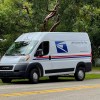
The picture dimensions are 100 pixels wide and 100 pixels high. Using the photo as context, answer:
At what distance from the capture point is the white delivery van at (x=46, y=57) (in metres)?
24.6

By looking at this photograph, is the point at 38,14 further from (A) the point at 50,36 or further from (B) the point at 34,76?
(B) the point at 34,76

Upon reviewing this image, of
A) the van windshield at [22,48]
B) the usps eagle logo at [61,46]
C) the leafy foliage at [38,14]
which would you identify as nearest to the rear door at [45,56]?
the van windshield at [22,48]

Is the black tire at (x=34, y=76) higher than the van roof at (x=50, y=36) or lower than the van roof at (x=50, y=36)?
lower

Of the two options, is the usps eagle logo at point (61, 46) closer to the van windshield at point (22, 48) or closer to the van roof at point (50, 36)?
the van roof at point (50, 36)

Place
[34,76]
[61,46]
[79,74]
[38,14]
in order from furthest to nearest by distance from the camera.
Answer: [38,14], [79,74], [61,46], [34,76]

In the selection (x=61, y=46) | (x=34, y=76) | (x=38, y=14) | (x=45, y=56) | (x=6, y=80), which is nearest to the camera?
(x=34, y=76)

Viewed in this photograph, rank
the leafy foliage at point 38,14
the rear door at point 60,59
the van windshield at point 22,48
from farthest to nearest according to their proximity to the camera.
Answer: the leafy foliage at point 38,14 < the rear door at point 60,59 < the van windshield at point 22,48

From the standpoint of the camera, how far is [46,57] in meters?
25.6

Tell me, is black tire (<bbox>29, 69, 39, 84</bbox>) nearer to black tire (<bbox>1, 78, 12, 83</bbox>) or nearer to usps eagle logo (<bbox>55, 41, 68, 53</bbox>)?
black tire (<bbox>1, 78, 12, 83</bbox>)

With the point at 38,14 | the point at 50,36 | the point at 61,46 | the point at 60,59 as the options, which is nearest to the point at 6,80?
the point at 60,59

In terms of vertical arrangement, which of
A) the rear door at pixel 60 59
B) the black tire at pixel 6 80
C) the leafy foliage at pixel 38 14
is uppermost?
the leafy foliage at pixel 38 14

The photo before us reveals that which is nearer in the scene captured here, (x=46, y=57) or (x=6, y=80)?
(x=46, y=57)

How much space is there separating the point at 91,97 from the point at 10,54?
930 cm

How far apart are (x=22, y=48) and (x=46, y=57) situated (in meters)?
1.33
